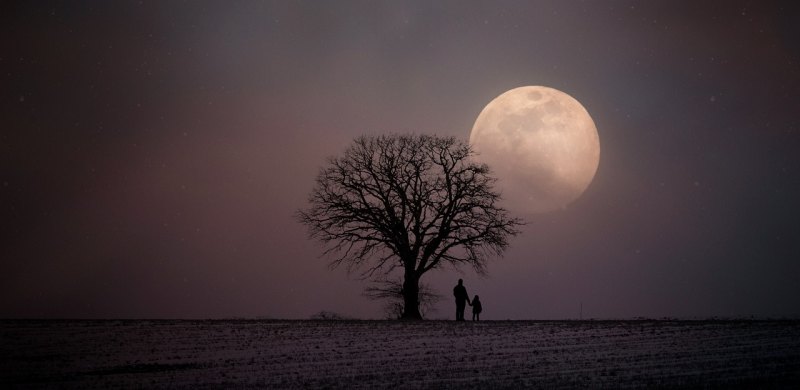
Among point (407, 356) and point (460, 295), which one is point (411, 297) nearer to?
point (460, 295)

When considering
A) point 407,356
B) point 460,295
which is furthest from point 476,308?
point 407,356

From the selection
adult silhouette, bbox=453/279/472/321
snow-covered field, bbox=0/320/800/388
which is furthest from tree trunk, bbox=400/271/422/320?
snow-covered field, bbox=0/320/800/388

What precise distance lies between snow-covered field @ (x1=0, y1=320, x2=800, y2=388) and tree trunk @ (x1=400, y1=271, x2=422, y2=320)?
1055cm

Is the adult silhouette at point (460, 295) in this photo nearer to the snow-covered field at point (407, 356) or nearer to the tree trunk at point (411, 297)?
the tree trunk at point (411, 297)

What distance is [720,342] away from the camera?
2016 centimetres

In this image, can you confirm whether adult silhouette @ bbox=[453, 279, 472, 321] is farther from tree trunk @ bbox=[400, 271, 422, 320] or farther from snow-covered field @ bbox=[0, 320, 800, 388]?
snow-covered field @ bbox=[0, 320, 800, 388]

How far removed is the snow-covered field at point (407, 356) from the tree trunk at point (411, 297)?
1055cm

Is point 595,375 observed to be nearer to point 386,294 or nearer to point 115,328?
point 115,328

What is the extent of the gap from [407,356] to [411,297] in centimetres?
2052

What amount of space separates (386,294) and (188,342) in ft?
67.1

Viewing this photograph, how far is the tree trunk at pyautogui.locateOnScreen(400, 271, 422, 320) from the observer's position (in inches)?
1542

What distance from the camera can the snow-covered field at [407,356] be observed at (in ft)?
47.7

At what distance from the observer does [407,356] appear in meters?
18.9

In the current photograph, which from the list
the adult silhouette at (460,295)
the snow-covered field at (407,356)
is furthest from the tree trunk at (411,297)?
the snow-covered field at (407,356)
